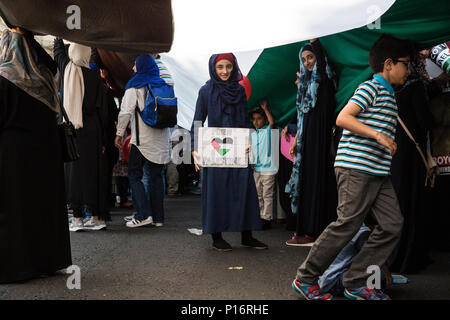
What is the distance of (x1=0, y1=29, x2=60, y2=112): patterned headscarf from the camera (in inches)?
141

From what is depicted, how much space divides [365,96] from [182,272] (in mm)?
2042

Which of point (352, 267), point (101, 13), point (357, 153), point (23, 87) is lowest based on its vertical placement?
point (352, 267)

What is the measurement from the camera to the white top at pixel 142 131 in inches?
252

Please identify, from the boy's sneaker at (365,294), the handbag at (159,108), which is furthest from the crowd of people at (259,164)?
the handbag at (159,108)

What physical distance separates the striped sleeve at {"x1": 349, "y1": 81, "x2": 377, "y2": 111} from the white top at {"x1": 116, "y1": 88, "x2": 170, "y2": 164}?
13.0ft

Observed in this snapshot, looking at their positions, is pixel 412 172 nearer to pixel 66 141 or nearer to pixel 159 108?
pixel 66 141

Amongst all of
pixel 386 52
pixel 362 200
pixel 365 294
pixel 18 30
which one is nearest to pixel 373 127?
pixel 362 200

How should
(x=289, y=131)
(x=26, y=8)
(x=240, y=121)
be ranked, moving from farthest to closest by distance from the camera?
(x=289, y=131) → (x=240, y=121) → (x=26, y=8)

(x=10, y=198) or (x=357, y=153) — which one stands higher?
(x=357, y=153)

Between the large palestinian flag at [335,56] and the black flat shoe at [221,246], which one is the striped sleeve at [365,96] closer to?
the large palestinian flag at [335,56]
